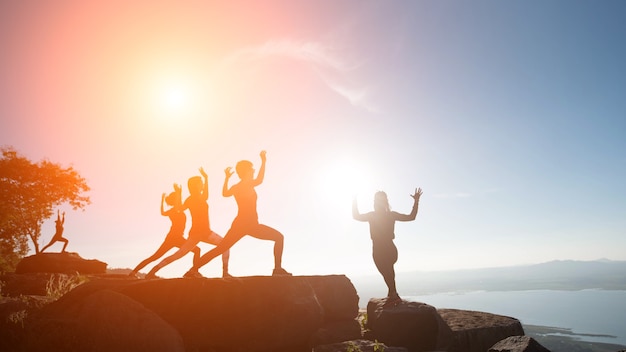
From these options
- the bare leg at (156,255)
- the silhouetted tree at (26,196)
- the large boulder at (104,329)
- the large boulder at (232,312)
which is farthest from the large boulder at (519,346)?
the silhouetted tree at (26,196)

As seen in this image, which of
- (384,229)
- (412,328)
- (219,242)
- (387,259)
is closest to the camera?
(412,328)

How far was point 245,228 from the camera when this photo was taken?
25.4ft

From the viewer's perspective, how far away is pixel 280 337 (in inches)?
235

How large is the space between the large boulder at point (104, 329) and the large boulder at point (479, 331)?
213 inches

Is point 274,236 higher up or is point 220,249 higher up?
point 274,236

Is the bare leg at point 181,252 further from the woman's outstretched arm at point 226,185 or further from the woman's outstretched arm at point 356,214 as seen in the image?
the woman's outstretched arm at point 356,214

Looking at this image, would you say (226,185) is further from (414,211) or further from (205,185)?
(414,211)

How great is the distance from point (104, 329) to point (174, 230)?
16.2 feet

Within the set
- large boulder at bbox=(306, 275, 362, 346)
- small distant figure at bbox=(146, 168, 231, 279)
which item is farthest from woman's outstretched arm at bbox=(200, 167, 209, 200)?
large boulder at bbox=(306, 275, 362, 346)

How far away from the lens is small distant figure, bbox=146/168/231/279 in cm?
923

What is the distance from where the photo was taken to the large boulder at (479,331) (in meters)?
6.87

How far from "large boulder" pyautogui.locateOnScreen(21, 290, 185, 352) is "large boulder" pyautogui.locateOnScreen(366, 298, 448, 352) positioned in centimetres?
383

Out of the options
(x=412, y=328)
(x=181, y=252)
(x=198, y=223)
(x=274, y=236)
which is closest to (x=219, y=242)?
(x=198, y=223)

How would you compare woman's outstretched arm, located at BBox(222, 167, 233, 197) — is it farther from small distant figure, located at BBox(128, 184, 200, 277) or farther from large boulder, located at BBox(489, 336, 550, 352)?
large boulder, located at BBox(489, 336, 550, 352)
